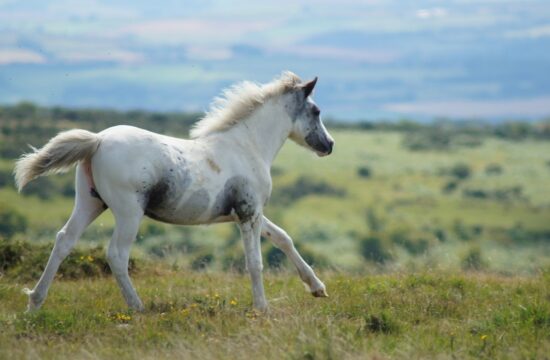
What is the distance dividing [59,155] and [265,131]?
2.72m

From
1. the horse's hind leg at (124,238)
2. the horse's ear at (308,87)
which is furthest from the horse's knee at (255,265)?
the horse's ear at (308,87)

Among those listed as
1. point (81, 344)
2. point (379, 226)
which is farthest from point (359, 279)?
point (379, 226)

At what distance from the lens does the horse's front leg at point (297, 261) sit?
11.6m

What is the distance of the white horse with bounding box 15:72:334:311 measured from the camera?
10.0m

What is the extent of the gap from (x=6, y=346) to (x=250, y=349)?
82.3 inches

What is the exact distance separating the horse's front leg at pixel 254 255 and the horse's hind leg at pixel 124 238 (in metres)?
1.31

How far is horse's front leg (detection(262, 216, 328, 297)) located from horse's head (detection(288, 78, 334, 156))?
1265 millimetres

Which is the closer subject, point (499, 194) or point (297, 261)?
point (297, 261)

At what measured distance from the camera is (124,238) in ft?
33.2

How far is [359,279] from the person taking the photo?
508 inches

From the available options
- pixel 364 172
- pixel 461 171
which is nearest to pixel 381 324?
pixel 461 171

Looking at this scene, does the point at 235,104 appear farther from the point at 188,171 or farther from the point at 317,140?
the point at 188,171

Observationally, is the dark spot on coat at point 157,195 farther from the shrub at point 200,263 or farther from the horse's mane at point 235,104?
the shrub at point 200,263

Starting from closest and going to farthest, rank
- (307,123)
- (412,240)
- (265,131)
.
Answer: (265,131)
(307,123)
(412,240)
